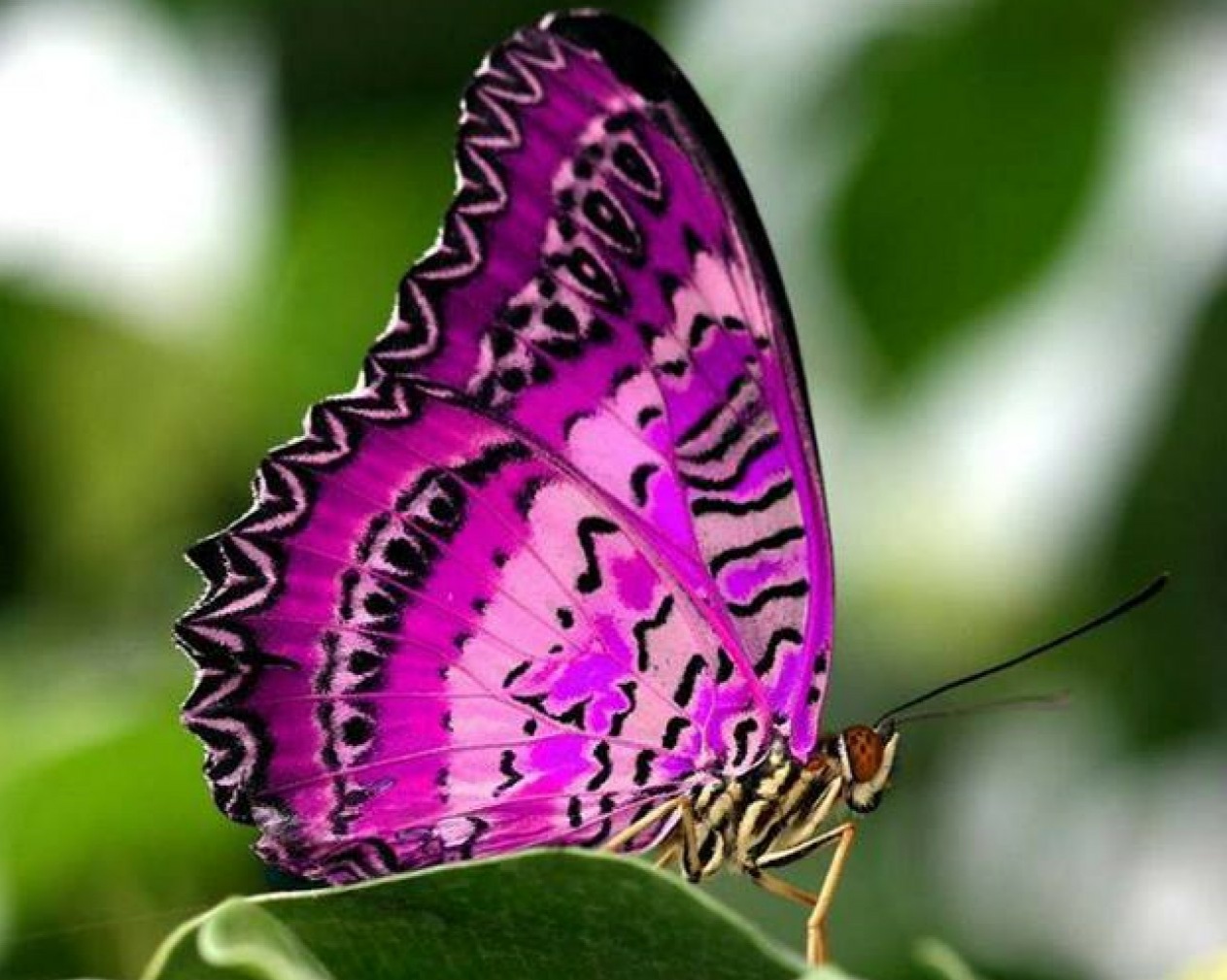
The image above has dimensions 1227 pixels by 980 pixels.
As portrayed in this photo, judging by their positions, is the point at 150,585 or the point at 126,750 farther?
the point at 150,585

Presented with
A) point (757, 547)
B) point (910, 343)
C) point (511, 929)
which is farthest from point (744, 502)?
point (910, 343)

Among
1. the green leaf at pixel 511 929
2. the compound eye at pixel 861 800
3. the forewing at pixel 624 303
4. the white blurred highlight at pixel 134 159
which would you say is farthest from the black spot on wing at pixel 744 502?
the white blurred highlight at pixel 134 159

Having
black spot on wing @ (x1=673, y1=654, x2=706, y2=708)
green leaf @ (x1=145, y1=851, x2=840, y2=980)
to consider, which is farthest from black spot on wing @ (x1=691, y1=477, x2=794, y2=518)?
green leaf @ (x1=145, y1=851, x2=840, y2=980)

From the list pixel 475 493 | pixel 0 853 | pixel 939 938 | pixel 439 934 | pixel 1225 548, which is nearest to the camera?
pixel 439 934

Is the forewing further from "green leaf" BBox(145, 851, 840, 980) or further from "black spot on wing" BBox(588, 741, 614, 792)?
"green leaf" BBox(145, 851, 840, 980)

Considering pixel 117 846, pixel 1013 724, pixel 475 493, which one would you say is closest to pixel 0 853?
pixel 117 846

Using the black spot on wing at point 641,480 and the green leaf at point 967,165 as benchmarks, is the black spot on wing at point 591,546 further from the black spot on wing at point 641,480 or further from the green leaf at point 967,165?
the green leaf at point 967,165

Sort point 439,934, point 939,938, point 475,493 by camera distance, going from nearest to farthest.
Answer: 1. point 439,934
2. point 475,493
3. point 939,938

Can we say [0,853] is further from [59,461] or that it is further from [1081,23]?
[1081,23]

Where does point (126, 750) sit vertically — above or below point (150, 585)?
below
